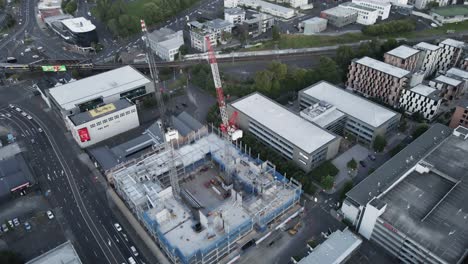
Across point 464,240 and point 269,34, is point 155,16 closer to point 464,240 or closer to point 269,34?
point 269,34

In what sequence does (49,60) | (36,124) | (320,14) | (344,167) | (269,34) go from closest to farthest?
(344,167)
(36,124)
(49,60)
(269,34)
(320,14)

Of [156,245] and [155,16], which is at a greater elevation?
[155,16]

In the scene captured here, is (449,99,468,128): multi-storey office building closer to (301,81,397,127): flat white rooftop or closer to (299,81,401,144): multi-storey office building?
(299,81,401,144): multi-storey office building

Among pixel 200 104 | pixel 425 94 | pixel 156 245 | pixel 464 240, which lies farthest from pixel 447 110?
pixel 156 245

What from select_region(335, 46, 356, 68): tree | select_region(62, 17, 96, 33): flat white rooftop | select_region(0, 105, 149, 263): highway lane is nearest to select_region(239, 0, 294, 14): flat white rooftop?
select_region(335, 46, 356, 68): tree

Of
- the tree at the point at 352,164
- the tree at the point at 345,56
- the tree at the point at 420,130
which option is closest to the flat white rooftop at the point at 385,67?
the tree at the point at 345,56

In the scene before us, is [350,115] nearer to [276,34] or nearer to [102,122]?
[276,34]
